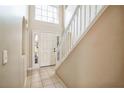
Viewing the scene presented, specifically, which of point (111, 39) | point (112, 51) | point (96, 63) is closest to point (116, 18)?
point (111, 39)

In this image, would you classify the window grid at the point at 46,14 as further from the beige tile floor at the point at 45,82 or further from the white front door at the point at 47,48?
the beige tile floor at the point at 45,82

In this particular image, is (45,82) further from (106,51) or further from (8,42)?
(8,42)

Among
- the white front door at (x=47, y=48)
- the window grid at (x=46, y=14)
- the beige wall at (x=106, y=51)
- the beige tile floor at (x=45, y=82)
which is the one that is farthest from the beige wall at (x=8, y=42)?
the window grid at (x=46, y=14)

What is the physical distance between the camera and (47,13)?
691 cm

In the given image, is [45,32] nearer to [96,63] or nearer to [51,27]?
[51,27]

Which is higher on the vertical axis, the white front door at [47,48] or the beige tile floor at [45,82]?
the white front door at [47,48]

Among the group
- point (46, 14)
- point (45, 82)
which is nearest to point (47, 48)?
point (46, 14)

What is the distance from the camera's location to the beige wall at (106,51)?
2027mm

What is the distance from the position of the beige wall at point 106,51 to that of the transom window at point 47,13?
4.49m

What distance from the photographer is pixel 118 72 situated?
204cm

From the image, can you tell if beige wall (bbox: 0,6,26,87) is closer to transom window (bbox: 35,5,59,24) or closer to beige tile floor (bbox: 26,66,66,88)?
beige tile floor (bbox: 26,66,66,88)

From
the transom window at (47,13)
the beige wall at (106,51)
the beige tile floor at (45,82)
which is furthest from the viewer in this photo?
the transom window at (47,13)

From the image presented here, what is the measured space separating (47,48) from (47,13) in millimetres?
1831

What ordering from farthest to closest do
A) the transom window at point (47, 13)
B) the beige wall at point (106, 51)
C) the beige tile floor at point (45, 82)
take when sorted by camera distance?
the transom window at point (47, 13)
the beige tile floor at point (45, 82)
the beige wall at point (106, 51)
